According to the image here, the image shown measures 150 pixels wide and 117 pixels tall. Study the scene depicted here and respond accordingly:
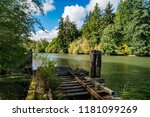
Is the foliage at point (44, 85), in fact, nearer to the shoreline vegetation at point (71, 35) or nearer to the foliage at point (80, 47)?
the shoreline vegetation at point (71, 35)

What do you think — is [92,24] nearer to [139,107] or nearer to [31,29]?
[31,29]

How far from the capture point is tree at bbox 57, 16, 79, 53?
303ft

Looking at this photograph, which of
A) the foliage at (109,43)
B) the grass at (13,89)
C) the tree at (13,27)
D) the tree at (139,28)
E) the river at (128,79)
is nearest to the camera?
the river at (128,79)

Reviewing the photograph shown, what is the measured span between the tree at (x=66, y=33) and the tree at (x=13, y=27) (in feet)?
262

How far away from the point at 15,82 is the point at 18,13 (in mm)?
5137

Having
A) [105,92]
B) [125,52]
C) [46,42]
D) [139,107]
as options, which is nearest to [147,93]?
[105,92]

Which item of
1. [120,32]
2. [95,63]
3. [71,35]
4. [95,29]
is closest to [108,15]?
[95,29]

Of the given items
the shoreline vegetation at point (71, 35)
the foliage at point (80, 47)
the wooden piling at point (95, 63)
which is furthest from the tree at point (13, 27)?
the foliage at point (80, 47)

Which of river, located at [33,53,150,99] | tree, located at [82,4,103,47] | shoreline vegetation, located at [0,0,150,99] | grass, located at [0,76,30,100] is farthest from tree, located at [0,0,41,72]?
tree, located at [82,4,103,47]

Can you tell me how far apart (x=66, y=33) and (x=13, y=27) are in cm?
8183

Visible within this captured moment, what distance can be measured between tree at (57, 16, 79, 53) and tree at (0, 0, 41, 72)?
79.7 meters

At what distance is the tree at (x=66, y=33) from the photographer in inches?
3634

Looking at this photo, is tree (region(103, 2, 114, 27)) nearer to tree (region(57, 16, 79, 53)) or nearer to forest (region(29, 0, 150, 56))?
forest (region(29, 0, 150, 56))

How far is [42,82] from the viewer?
11086 mm
